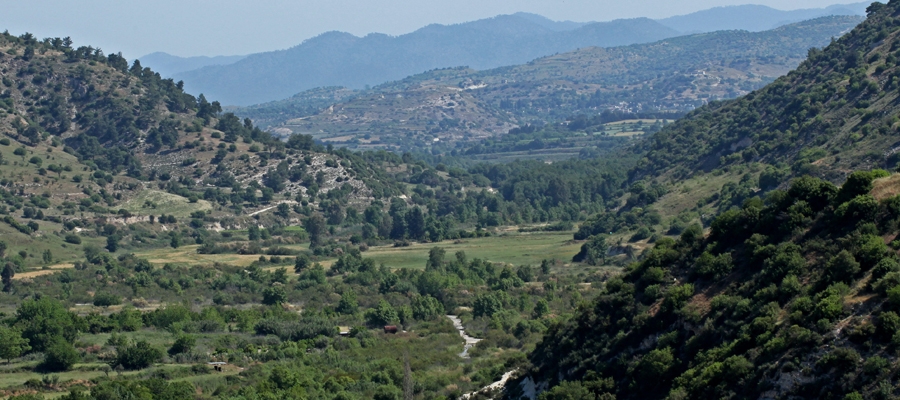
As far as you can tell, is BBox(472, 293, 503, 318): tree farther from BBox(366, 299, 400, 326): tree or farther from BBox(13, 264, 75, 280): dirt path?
BBox(13, 264, 75, 280): dirt path

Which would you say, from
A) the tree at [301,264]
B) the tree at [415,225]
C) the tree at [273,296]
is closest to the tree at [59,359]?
the tree at [273,296]

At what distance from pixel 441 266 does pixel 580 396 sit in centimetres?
6323

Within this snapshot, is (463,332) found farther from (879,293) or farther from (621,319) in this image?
(879,293)

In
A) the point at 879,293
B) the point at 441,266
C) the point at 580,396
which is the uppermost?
the point at 879,293

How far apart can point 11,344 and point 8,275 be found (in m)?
40.8

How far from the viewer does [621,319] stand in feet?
146

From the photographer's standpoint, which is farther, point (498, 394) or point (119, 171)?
point (119, 171)

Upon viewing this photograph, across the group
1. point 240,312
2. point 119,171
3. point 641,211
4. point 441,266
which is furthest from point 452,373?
point 119,171

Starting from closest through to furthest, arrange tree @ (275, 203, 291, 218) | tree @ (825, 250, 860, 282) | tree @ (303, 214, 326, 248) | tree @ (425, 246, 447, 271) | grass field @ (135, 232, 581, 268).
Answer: tree @ (825, 250, 860, 282) < tree @ (425, 246, 447, 271) < grass field @ (135, 232, 581, 268) < tree @ (303, 214, 326, 248) < tree @ (275, 203, 291, 218)

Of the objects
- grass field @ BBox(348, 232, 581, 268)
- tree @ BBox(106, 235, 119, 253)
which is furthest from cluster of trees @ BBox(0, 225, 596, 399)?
tree @ BBox(106, 235, 119, 253)

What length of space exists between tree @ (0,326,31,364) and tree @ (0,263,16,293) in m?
35.5

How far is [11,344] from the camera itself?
195 ft

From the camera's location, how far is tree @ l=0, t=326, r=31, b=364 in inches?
2319

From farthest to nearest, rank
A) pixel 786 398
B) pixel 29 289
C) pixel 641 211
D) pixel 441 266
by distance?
1. pixel 641 211
2. pixel 441 266
3. pixel 29 289
4. pixel 786 398
